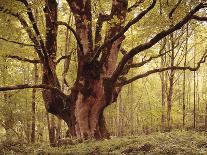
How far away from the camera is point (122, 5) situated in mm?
13141

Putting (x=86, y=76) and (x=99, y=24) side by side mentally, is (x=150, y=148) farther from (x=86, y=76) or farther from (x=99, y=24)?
(x=99, y=24)

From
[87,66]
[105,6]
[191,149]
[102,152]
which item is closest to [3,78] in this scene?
[105,6]

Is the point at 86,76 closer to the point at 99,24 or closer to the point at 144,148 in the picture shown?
the point at 99,24

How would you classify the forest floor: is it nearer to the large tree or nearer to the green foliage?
the green foliage

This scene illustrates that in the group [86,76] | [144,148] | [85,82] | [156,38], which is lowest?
Result: [144,148]

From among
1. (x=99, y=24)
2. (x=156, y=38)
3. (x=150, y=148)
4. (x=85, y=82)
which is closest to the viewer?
(x=150, y=148)

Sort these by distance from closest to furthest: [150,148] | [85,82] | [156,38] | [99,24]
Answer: [150,148] < [156,38] < [85,82] < [99,24]

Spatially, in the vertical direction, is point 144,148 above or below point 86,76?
below

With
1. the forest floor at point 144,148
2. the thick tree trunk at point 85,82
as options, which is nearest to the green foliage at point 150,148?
the forest floor at point 144,148

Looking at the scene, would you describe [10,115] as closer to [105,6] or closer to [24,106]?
[24,106]

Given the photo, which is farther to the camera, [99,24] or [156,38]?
[99,24]

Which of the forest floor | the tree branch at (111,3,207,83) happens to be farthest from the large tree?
the forest floor

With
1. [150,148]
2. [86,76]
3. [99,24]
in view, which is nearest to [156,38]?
[150,148]

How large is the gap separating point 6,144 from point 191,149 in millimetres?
5908
